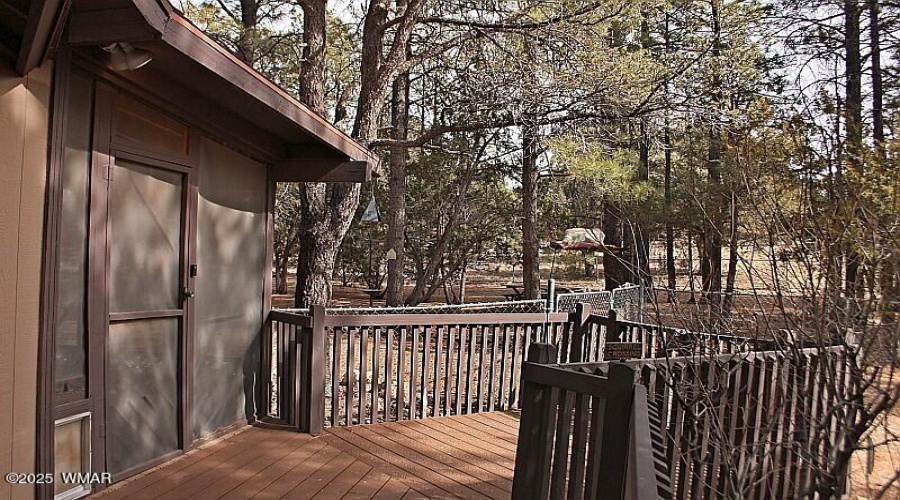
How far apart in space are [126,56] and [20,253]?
3.23 ft

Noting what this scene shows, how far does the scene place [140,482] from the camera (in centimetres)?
347

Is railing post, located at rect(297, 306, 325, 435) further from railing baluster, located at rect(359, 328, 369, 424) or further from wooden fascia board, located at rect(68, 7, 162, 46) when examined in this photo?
wooden fascia board, located at rect(68, 7, 162, 46)

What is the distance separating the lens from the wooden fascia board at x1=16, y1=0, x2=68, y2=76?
2.15 meters

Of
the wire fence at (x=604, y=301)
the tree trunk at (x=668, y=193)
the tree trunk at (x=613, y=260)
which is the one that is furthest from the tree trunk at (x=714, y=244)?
the tree trunk at (x=613, y=260)

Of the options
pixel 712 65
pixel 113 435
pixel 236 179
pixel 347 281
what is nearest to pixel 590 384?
pixel 113 435

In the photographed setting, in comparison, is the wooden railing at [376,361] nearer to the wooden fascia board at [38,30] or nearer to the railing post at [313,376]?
the railing post at [313,376]

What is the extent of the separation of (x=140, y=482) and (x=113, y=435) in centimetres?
32

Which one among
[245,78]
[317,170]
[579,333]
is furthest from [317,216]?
[245,78]

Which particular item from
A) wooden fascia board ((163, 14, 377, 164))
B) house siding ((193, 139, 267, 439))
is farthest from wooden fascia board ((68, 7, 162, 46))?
house siding ((193, 139, 267, 439))

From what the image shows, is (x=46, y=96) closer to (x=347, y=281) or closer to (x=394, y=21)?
(x=394, y=21)

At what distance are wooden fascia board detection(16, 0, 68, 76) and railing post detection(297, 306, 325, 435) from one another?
244 cm

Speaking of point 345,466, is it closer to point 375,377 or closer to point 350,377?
point 350,377

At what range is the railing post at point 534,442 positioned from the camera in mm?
2730

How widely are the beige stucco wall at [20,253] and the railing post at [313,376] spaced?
2.02m
